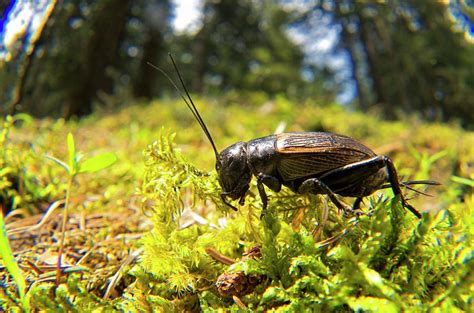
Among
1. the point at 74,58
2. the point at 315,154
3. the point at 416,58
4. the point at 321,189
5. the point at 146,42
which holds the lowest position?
the point at 416,58

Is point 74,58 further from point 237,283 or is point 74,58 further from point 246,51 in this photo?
point 246,51

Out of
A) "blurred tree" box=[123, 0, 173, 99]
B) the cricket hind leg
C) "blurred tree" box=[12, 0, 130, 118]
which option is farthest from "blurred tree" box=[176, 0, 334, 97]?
the cricket hind leg

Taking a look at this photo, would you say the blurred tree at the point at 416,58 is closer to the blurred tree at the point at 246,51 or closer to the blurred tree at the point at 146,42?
the blurred tree at the point at 246,51

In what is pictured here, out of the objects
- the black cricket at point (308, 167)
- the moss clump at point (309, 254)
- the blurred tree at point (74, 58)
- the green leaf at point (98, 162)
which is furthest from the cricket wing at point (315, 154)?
the blurred tree at point (74, 58)

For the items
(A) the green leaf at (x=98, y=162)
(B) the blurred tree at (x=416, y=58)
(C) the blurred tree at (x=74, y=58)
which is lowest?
(B) the blurred tree at (x=416, y=58)

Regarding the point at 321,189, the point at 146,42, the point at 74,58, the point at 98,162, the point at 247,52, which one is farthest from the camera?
the point at 247,52

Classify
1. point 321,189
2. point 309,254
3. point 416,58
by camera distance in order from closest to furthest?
point 309,254
point 321,189
point 416,58

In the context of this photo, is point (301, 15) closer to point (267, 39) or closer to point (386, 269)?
point (267, 39)

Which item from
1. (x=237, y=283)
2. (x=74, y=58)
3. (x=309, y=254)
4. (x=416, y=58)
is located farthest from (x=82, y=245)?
(x=416, y=58)
